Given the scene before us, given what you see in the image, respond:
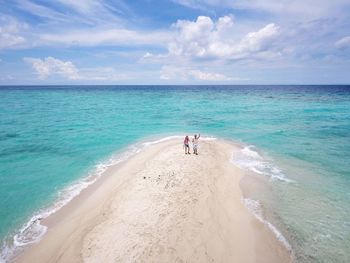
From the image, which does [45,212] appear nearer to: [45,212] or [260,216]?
[45,212]

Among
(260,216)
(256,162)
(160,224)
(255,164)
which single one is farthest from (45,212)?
(256,162)

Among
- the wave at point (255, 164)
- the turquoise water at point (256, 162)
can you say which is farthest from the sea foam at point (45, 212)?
the wave at point (255, 164)

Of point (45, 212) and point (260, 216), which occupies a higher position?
point (260, 216)

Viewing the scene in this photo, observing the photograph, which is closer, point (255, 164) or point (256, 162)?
point (255, 164)

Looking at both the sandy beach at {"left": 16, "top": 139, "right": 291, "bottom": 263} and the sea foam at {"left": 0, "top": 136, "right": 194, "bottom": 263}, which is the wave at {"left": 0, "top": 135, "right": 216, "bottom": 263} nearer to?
the sea foam at {"left": 0, "top": 136, "right": 194, "bottom": 263}

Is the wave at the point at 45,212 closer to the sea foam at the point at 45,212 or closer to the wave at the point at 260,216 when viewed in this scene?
the sea foam at the point at 45,212
